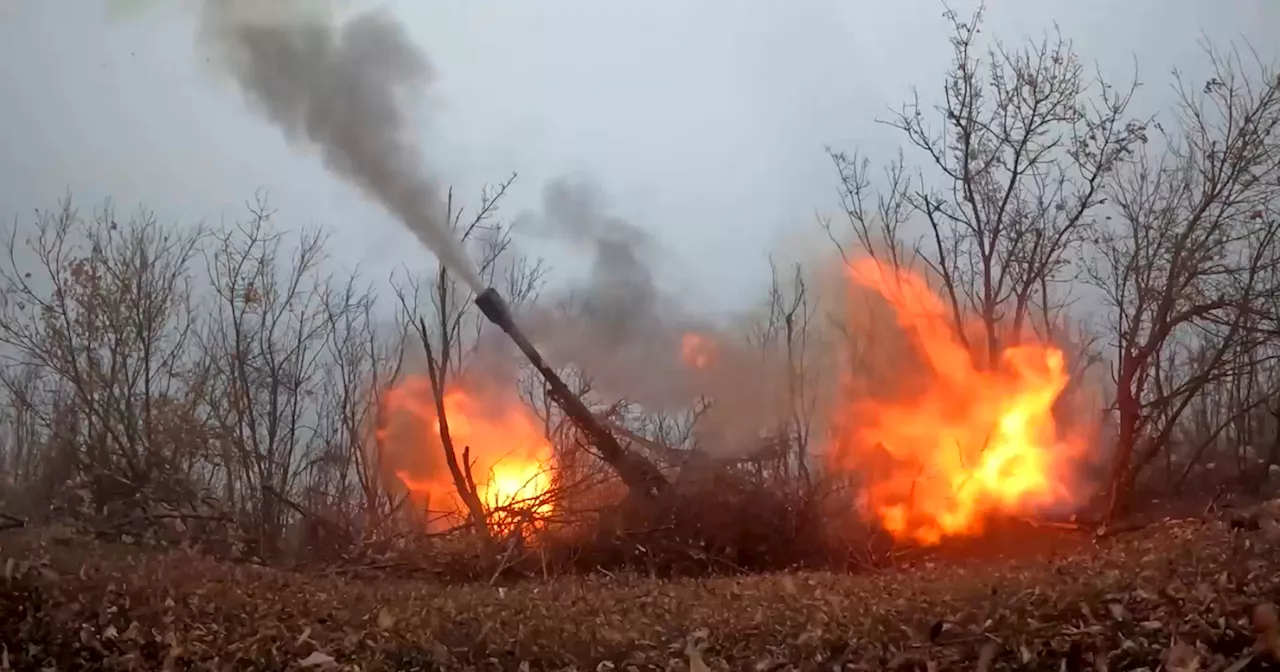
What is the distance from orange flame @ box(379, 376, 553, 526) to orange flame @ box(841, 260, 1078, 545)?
430 centimetres

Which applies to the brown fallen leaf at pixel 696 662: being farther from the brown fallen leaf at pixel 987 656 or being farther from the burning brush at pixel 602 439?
the burning brush at pixel 602 439

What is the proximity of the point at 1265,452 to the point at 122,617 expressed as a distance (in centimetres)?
1763

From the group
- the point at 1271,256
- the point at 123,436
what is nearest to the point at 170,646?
the point at 123,436

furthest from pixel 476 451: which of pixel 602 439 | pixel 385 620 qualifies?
pixel 385 620

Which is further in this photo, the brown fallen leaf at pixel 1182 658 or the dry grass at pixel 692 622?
the dry grass at pixel 692 622

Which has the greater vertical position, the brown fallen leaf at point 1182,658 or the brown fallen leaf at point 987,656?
the brown fallen leaf at point 987,656

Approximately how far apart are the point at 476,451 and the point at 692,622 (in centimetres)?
972

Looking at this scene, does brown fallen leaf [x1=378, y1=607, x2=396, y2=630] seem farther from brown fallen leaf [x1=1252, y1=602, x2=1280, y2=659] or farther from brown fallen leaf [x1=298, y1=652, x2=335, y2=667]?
brown fallen leaf [x1=1252, y1=602, x2=1280, y2=659]

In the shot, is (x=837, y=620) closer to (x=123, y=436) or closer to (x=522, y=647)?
(x=522, y=647)

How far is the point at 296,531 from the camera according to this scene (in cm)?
1327

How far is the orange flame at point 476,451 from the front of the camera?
13.3 meters

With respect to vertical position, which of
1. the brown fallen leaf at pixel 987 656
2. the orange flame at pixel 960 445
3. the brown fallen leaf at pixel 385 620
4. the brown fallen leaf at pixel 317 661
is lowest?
the brown fallen leaf at pixel 987 656

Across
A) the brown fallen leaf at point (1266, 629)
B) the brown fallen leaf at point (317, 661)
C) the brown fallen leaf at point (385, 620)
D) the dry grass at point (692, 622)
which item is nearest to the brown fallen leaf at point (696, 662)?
the dry grass at point (692, 622)

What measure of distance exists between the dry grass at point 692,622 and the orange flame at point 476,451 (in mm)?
4560
